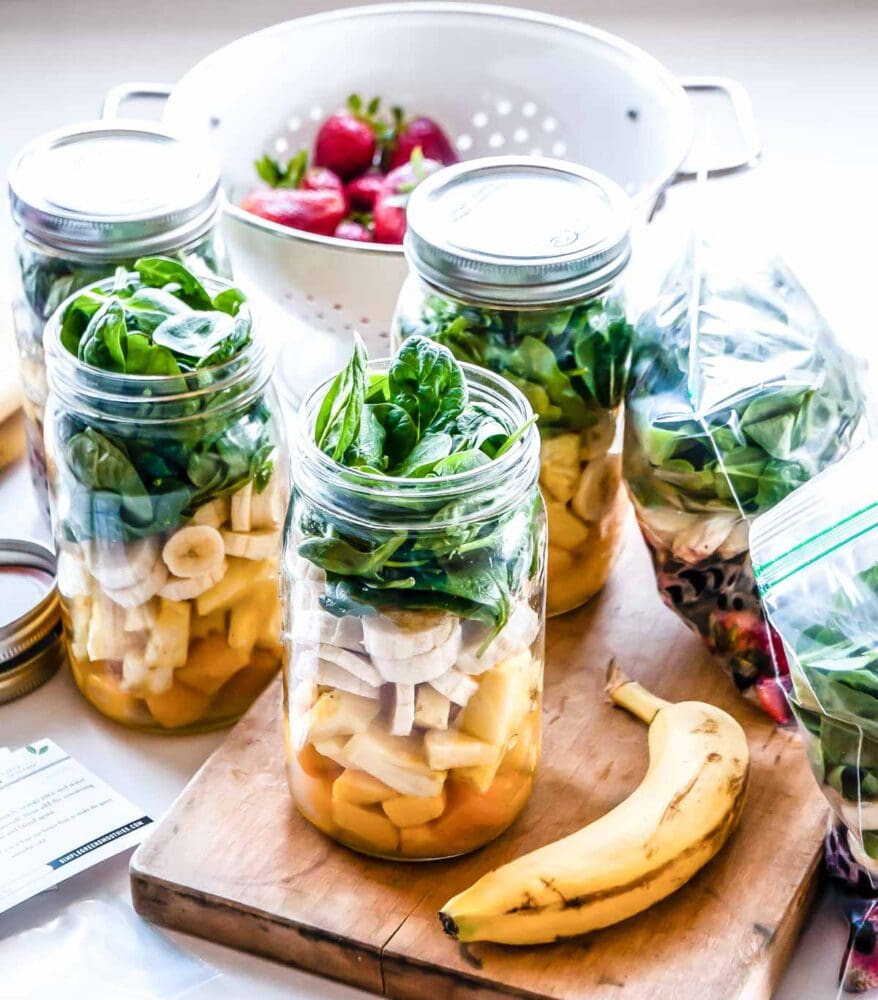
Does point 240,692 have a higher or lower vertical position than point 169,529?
lower

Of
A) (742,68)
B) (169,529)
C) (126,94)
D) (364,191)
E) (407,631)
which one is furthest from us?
(742,68)

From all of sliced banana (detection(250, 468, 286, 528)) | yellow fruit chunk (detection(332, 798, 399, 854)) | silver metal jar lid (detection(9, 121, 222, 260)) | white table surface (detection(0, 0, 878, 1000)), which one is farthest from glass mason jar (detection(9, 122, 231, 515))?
white table surface (detection(0, 0, 878, 1000))

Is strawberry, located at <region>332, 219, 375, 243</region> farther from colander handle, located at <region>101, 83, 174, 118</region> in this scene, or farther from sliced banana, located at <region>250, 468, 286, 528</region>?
sliced banana, located at <region>250, 468, 286, 528</region>

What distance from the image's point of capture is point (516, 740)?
2.82ft

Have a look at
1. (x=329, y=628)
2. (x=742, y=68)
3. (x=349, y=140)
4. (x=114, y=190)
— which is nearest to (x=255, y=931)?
(x=329, y=628)

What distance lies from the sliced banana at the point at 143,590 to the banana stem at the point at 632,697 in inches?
11.8

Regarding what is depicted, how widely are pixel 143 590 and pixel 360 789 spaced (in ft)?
0.62

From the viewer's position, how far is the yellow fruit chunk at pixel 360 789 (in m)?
0.83

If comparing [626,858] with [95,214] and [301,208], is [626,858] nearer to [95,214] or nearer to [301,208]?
[95,214]

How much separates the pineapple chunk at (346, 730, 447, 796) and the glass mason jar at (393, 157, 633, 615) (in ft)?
0.80

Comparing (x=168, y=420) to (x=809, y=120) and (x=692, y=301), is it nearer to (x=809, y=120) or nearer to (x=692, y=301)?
(x=692, y=301)

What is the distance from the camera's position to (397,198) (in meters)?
1.23

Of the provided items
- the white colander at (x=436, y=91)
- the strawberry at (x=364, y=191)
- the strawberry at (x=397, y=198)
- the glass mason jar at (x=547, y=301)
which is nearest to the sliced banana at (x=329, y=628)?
the glass mason jar at (x=547, y=301)

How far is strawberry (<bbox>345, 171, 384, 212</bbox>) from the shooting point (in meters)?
1.31
